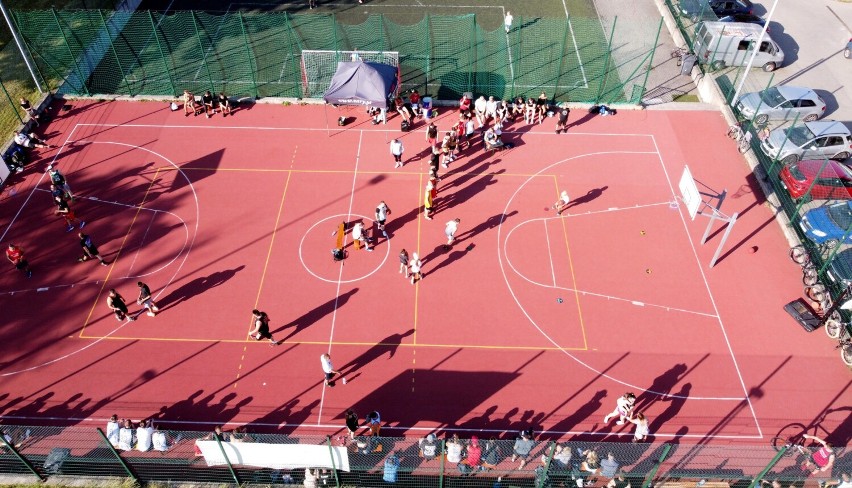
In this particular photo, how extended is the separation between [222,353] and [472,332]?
802 cm

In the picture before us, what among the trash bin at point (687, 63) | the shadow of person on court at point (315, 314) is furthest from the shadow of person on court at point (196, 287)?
the trash bin at point (687, 63)

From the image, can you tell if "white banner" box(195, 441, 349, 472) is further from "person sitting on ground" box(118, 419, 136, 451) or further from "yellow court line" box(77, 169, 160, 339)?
"yellow court line" box(77, 169, 160, 339)

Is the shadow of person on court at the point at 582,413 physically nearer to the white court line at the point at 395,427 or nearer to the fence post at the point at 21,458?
the white court line at the point at 395,427

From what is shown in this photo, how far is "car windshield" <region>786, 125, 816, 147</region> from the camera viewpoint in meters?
24.4

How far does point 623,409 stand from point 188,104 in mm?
22812

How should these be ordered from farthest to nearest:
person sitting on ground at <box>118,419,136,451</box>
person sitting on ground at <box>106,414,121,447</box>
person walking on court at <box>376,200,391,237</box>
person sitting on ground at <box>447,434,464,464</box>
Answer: person walking on court at <box>376,200,391,237</box> < person sitting on ground at <box>106,414,121,447</box> < person sitting on ground at <box>118,419,136,451</box> < person sitting on ground at <box>447,434,464,464</box>

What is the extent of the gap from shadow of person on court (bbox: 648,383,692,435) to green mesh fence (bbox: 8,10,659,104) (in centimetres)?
1549

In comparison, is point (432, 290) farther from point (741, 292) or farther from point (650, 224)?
point (741, 292)

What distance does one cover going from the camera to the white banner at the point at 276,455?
14.7 meters

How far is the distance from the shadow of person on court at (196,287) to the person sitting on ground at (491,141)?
11.4 metres

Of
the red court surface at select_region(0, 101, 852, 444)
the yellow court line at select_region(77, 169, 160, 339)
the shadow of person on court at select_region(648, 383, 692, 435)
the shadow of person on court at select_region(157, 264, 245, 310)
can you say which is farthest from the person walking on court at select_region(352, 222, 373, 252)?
the shadow of person on court at select_region(648, 383, 692, 435)

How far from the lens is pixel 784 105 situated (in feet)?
87.5

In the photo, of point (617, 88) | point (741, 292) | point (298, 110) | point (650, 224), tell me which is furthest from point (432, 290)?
point (617, 88)

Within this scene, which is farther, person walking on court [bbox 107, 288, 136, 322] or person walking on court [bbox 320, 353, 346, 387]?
person walking on court [bbox 107, 288, 136, 322]
